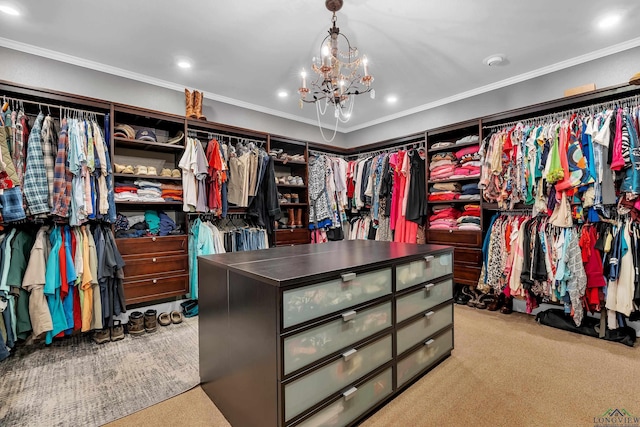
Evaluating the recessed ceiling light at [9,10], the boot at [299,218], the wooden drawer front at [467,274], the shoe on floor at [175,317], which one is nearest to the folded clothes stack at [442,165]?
the wooden drawer front at [467,274]

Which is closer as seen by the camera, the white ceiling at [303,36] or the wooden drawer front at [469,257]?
the white ceiling at [303,36]

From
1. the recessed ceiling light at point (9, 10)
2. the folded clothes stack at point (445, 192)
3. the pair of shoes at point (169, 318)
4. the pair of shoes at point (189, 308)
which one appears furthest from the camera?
the folded clothes stack at point (445, 192)

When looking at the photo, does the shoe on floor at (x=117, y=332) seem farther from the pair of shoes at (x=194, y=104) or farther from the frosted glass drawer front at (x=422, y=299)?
the frosted glass drawer front at (x=422, y=299)

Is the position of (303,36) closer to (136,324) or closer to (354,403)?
(354,403)

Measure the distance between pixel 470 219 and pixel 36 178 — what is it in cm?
420

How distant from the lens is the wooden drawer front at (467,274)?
11.3ft

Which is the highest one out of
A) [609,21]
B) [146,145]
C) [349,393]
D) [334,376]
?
[609,21]

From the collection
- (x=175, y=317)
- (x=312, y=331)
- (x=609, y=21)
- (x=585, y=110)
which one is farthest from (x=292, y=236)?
(x=609, y=21)

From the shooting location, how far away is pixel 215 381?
5.82 feet

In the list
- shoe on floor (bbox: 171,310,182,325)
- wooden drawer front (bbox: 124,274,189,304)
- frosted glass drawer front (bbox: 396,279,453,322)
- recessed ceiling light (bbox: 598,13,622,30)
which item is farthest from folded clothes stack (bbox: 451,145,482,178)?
shoe on floor (bbox: 171,310,182,325)

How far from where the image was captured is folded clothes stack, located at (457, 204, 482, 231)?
3.51 metres

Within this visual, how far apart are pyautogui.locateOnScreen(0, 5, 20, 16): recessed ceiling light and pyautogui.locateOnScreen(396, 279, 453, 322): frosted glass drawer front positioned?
133 inches

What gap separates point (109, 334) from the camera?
110 inches

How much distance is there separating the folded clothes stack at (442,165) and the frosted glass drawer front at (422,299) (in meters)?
1.86
